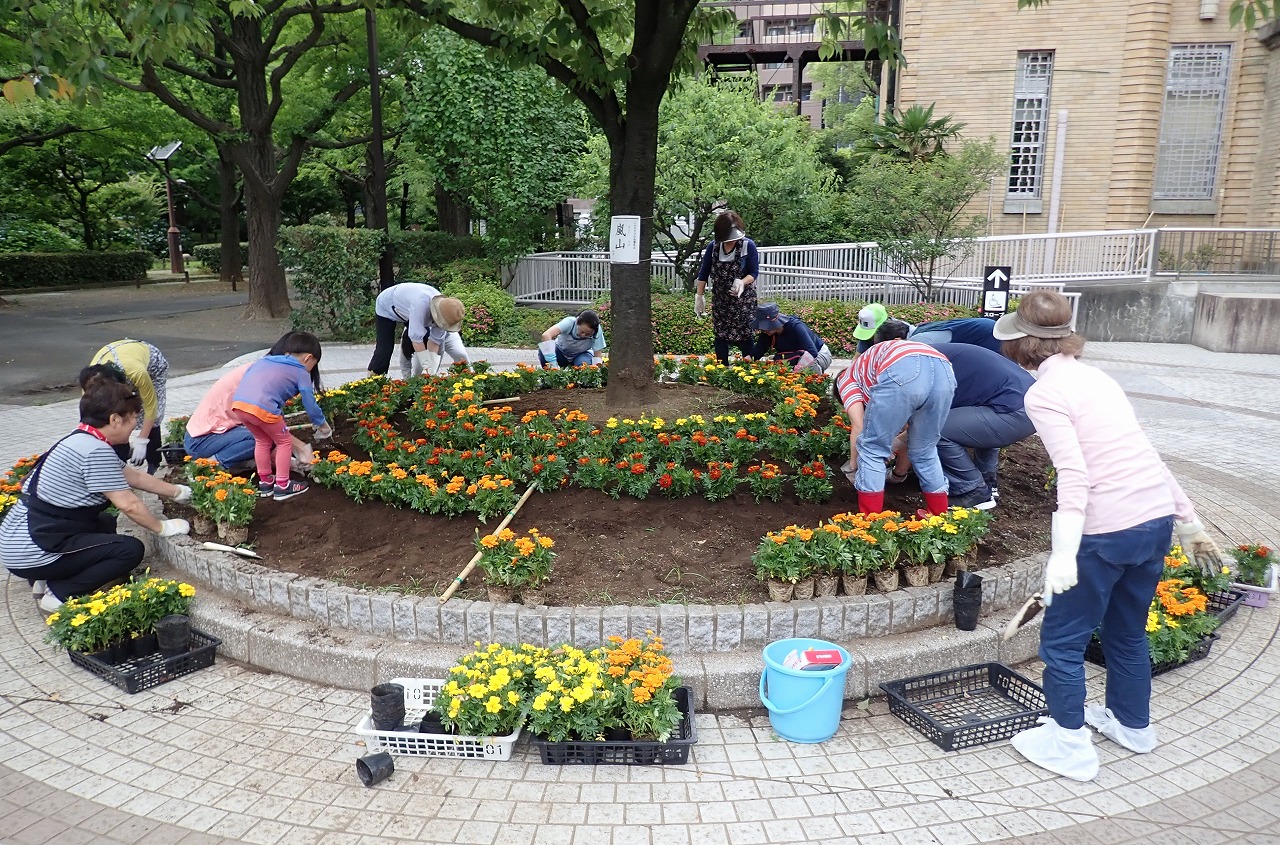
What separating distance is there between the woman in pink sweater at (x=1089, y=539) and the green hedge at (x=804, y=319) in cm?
981

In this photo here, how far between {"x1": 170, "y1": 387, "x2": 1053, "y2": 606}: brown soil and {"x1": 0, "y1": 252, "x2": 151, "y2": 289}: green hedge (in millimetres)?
24608

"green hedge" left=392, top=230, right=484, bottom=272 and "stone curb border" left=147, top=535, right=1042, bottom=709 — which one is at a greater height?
"green hedge" left=392, top=230, right=484, bottom=272

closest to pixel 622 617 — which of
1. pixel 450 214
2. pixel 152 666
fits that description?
pixel 152 666

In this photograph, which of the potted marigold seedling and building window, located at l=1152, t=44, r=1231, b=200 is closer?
the potted marigold seedling

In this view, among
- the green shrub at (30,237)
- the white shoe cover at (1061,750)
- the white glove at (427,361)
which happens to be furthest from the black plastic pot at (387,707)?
the green shrub at (30,237)

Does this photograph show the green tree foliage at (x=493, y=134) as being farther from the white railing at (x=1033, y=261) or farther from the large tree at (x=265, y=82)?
the white railing at (x=1033, y=261)

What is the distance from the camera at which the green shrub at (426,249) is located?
17.1 metres

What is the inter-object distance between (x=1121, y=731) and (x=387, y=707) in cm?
301

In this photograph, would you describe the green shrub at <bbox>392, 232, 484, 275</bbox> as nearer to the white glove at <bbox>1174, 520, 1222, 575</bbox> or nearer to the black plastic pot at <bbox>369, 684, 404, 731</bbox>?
the black plastic pot at <bbox>369, 684, 404, 731</bbox>

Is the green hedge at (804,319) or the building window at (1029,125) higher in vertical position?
the building window at (1029,125)

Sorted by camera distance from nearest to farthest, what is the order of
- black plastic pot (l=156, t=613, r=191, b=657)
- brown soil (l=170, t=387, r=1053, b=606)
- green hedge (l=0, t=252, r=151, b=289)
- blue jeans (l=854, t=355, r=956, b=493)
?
black plastic pot (l=156, t=613, r=191, b=657), brown soil (l=170, t=387, r=1053, b=606), blue jeans (l=854, t=355, r=956, b=493), green hedge (l=0, t=252, r=151, b=289)

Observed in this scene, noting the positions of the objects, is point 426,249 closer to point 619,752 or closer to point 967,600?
point 967,600

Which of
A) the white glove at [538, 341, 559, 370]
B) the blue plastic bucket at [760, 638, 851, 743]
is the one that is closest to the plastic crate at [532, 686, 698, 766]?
the blue plastic bucket at [760, 638, 851, 743]

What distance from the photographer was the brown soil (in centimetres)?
438
